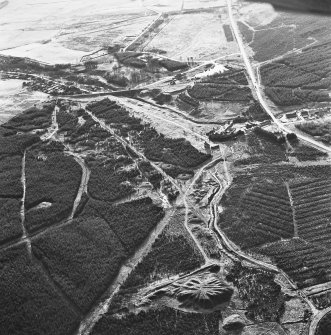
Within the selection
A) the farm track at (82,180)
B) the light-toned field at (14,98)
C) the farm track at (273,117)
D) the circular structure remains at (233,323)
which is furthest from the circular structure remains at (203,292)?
the light-toned field at (14,98)

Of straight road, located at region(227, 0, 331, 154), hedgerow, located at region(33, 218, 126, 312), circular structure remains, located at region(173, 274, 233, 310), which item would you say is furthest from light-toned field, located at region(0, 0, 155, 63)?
circular structure remains, located at region(173, 274, 233, 310)

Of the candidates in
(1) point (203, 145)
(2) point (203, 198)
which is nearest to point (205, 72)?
(1) point (203, 145)

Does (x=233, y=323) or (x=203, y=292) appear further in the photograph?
(x=203, y=292)

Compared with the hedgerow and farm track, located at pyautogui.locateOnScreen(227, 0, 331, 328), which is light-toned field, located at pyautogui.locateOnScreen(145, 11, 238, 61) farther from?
the hedgerow

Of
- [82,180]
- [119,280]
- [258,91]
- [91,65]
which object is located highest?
[91,65]

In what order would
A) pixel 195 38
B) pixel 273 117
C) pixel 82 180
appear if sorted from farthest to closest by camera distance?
pixel 195 38, pixel 273 117, pixel 82 180

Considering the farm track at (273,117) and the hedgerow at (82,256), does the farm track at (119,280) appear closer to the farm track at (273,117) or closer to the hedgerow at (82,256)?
the hedgerow at (82,256)

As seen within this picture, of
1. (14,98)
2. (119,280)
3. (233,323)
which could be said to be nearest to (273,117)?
(119,280)

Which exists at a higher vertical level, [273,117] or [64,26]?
[64,26]

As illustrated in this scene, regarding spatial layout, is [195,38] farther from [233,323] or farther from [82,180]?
[233,323]
